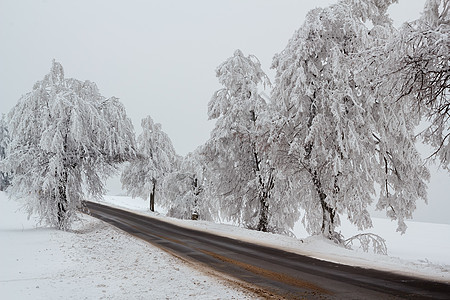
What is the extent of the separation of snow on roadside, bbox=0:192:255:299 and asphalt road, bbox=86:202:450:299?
734mm

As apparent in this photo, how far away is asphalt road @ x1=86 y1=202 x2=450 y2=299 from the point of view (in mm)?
6389

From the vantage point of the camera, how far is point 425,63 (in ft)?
25.8

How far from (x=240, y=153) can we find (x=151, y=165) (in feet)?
59.8

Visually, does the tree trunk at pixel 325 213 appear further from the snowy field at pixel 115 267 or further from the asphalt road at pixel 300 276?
the asphalt road at pixel 300 276

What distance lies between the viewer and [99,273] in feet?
28.1

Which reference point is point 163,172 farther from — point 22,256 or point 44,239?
point 22,256

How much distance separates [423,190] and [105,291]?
14.5 meters

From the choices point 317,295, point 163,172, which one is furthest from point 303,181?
point 163,172

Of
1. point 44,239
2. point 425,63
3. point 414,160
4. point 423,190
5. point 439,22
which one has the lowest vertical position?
point 44,239

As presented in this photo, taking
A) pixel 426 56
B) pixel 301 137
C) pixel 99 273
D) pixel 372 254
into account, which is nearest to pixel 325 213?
pixel 301 137

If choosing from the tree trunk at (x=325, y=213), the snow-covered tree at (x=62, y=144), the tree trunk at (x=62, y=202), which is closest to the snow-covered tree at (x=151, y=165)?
the snow-covered tree at (x=62, y=144)

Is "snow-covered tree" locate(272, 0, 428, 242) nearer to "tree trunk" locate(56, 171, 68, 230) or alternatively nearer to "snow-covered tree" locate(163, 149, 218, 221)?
"tree trunk" locate(56, 171, 68, 230)

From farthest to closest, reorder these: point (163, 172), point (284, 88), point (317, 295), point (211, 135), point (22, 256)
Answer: point (163, 172)
point (211, 135)
point (284, 88)
point (22, 256)
point (317, 295)

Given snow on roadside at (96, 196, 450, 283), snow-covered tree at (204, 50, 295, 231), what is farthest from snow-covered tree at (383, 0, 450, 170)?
snow-covered tree at (204, 50, 295, 231)
